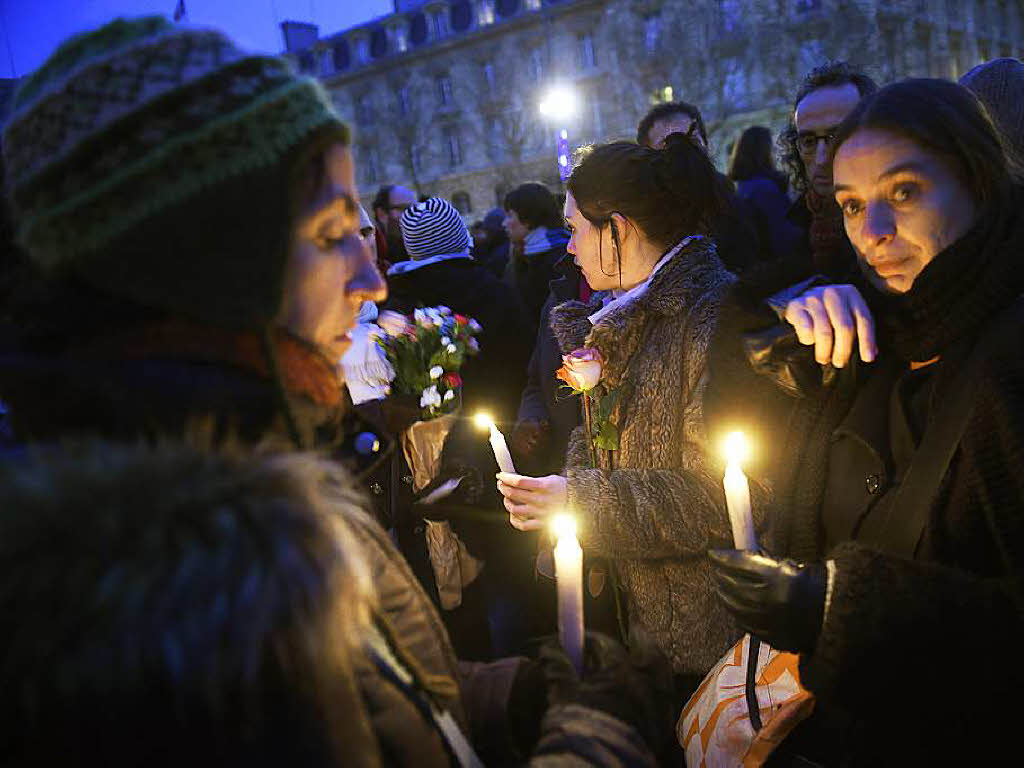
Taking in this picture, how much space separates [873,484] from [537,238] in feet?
14.2

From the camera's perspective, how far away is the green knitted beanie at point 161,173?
97 cm

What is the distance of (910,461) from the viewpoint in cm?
161

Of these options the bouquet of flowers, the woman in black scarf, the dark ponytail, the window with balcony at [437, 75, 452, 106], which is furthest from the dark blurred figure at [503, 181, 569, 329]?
the window with balcony at [437, 75, 452, 106]

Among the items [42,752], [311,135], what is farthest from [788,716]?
[311,135]

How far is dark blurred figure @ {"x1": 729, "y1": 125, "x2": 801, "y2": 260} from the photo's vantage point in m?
4.60

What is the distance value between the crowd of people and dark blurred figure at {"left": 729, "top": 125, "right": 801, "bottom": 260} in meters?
1.98

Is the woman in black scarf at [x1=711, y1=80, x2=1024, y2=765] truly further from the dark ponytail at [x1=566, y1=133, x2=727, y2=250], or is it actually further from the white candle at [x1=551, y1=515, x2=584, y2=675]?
the dark ponytail at [x1=566, y1=133, x2=727, y2=250]

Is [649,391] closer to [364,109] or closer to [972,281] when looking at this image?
[972,281]

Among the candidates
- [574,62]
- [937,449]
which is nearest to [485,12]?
[574,62]

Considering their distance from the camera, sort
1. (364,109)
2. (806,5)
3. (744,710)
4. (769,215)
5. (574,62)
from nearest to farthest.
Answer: (744,710)
(769,215)
(806,5)
(574,62)
(364,109)

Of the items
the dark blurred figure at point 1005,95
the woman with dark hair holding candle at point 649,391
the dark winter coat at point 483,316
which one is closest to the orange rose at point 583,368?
the woman with dark hair holding candle at point 649,391

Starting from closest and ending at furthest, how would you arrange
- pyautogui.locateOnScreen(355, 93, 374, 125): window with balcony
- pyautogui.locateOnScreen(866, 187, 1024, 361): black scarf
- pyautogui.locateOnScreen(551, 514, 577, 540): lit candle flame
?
pyautogui.locateOnScreen(551, 514, 577, 540): lit candle flame < pyautogui.locateOnScreen(866, 187, 1024, 361): black scarf < pyautogui.locateOnScreen(355, 93, 374, 125): window with balcony

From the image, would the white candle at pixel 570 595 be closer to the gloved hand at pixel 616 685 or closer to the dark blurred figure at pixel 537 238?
the gloved hand at pixel 616 685

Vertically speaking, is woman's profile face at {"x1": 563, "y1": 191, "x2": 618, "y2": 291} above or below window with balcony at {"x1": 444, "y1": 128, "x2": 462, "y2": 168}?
below
